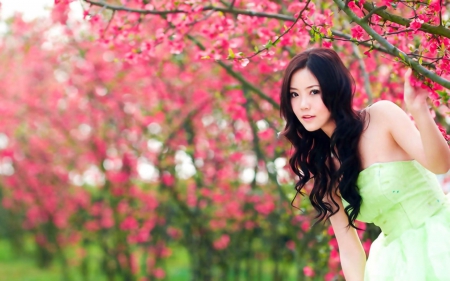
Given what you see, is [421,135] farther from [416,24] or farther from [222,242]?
[222,242]

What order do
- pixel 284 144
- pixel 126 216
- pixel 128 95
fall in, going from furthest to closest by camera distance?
pixel 126 216 < pixel 128 95 < pixel 284 144

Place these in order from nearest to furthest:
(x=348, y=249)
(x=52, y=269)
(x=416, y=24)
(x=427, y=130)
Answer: (x=427, y=130)
(x=416, y=24)
(x=348, y=249)
(x=52, y=269)

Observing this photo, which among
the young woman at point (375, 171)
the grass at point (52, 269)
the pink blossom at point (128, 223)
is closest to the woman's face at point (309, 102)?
the young woman at point (375, 171)

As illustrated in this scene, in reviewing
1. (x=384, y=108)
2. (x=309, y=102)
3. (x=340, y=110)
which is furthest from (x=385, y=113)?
(x=309, y=102)

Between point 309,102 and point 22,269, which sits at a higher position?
point 309,102

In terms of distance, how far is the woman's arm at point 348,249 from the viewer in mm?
2738

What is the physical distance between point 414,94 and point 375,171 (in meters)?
0.39

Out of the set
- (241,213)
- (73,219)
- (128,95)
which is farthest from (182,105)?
(73,219)

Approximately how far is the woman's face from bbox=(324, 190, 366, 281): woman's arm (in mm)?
365

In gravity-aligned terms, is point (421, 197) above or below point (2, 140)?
above

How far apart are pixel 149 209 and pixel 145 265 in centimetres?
127

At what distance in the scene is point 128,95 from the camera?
909 cm

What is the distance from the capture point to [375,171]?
2471 mm

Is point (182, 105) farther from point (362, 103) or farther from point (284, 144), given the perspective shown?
point (362, 103)
